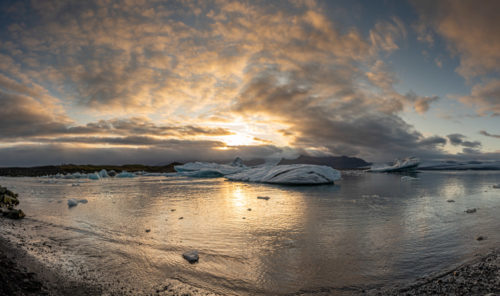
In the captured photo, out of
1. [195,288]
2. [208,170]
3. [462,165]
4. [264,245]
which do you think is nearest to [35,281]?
[195,288]

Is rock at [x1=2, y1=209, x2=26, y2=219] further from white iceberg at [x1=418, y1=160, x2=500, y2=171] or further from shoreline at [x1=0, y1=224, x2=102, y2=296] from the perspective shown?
white iceberg at [x1=418, y1=160, x2=500, y2=171]

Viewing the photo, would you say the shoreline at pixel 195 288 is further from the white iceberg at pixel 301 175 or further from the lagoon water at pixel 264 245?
the white iceberg at pixel 301 175

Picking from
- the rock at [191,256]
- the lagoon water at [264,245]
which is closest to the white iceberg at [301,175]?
the lagoon water at [264,245]

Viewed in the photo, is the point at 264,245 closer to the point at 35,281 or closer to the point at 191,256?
the point at 191,256

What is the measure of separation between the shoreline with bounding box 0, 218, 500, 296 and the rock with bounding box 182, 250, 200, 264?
3.39ft

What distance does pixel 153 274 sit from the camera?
4.68 metres

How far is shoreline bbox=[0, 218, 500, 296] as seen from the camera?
3750mm

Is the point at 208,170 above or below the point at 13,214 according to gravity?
above

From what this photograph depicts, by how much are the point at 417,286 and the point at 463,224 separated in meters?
6.10

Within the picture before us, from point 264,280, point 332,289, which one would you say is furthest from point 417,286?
point 264,280

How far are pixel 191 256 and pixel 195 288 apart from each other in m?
1.28

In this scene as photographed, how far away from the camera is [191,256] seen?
212 inches

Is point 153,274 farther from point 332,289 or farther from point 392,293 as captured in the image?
point 392,293

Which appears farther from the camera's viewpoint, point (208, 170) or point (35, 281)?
Result: point (208, 170)
